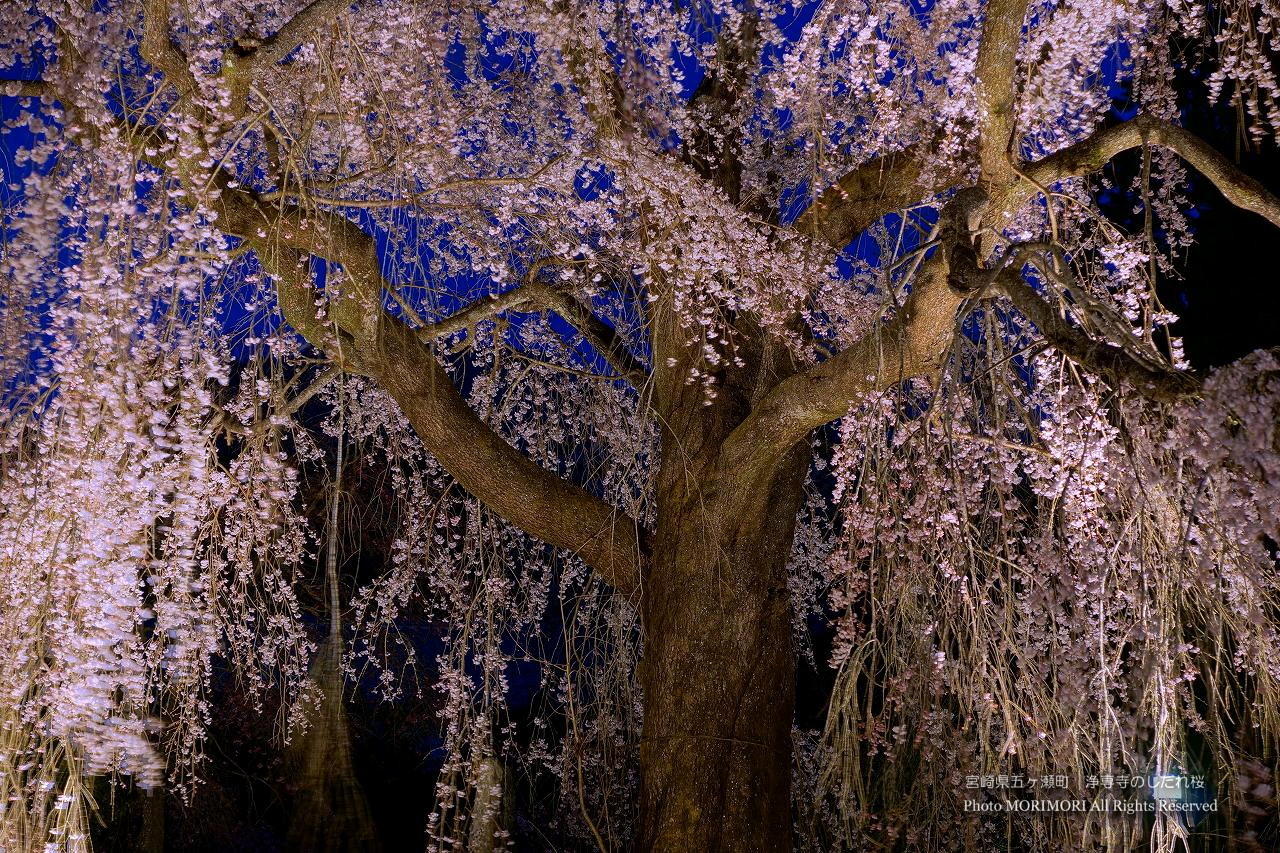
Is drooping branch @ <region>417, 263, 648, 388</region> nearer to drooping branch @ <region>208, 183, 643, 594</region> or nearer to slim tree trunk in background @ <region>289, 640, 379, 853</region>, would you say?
drooping branch @ <region>208, 183, 643, 594</region>

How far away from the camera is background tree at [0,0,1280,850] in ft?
7.80

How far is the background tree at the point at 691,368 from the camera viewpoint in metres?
2.38

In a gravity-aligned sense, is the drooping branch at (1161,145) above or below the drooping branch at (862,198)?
below

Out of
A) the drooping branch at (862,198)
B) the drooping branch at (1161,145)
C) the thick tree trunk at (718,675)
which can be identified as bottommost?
the thick tree trunk at (718,675)

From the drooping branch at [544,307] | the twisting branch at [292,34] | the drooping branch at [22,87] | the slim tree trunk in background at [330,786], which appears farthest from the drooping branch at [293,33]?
the slim tree trunk in background at [330,786]

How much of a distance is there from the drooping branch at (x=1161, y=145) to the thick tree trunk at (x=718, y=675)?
1.33 metres

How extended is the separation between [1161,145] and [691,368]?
5.37 feet

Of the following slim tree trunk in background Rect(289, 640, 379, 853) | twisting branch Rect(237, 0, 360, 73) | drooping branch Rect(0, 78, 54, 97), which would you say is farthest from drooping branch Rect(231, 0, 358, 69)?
slim tree trunk in background Rect(289, 640, 379, 853)

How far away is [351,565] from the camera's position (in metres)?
7.07

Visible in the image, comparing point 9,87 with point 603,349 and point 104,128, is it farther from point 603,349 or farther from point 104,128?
point 603,349

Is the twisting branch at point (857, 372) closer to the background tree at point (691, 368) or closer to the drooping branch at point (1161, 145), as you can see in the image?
the background tree at point (691, 368)

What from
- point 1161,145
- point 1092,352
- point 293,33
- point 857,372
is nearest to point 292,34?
point 293,33

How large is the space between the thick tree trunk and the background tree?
0.04 feet

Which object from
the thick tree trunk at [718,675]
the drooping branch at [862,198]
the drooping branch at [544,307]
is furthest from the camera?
the drooping branch at [544,307]
